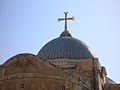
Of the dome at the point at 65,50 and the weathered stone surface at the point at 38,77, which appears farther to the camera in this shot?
the dome at the point at 65,50

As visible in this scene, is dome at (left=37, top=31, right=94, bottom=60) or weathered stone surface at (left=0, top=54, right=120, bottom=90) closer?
weathered stone surface at (left=0, top=54, right=120, bottom=90)

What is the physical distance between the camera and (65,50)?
3656 cm

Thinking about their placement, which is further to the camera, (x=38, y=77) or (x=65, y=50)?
(x=65, y=50)

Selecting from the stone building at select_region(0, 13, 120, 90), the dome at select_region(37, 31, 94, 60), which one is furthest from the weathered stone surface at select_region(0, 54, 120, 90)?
the dome at select_region(37, 31, 94, 60)

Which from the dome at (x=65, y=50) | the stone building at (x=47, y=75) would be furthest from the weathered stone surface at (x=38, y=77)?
the dome at (x=65, y=50)

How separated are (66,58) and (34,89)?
8.77 meters

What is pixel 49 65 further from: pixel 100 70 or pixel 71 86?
pixel 100 70

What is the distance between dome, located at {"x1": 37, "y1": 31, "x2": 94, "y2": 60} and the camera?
3622 centimetres

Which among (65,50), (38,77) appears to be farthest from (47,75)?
(65,50)

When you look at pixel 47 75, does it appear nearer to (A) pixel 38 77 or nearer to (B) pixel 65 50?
(A) pixel 38 77

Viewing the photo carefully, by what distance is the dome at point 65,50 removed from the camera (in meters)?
36.2

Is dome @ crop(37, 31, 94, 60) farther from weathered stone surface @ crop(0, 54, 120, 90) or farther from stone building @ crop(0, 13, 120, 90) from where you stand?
weathered stone surface @ crop(0, 54, 120, 90)

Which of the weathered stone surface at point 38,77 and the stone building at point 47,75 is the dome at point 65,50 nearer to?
the stone building at point 47,75

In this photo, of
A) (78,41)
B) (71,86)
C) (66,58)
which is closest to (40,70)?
(71,86)
